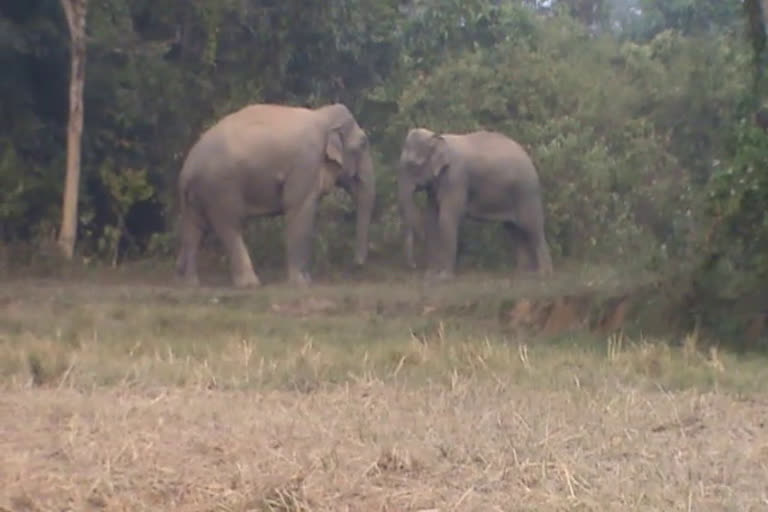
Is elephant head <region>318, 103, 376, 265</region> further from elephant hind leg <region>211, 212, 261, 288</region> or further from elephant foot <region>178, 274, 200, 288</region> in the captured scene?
elephant foot <region>178, 274, 200, 288</region>

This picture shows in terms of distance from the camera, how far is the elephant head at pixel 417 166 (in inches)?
866

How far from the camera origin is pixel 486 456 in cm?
786

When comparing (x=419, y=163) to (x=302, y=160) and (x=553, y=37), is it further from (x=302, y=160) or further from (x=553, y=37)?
(x=553, y=37)

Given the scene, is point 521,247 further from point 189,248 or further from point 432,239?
point 189,248

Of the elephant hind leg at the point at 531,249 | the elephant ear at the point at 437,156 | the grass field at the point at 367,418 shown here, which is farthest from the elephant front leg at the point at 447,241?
the grass field at the point at 367,418

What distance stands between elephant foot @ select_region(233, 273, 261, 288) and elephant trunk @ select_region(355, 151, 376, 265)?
7.14 ft

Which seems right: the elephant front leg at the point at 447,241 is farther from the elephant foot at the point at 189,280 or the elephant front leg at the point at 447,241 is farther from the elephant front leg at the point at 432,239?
the elephant foot at the point at 189,280

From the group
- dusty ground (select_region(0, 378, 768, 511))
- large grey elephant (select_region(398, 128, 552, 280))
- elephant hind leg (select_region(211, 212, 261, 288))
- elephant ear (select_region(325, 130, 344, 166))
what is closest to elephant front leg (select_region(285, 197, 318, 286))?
elephant hind leg (select_region(211, 212, 261, 288))

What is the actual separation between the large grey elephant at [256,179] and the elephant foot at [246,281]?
0.02 metres

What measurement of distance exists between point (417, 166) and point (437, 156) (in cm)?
29

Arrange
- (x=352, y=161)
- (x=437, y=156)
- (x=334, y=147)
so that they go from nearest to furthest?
1. (x=334, y=147)
2. (x=352, y=161)
3. (x=437, y=156)

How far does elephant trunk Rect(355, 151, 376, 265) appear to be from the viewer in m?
21.6

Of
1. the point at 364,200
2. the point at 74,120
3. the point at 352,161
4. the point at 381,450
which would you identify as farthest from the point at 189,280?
the point at 381,450

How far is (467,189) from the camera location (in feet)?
74.3
